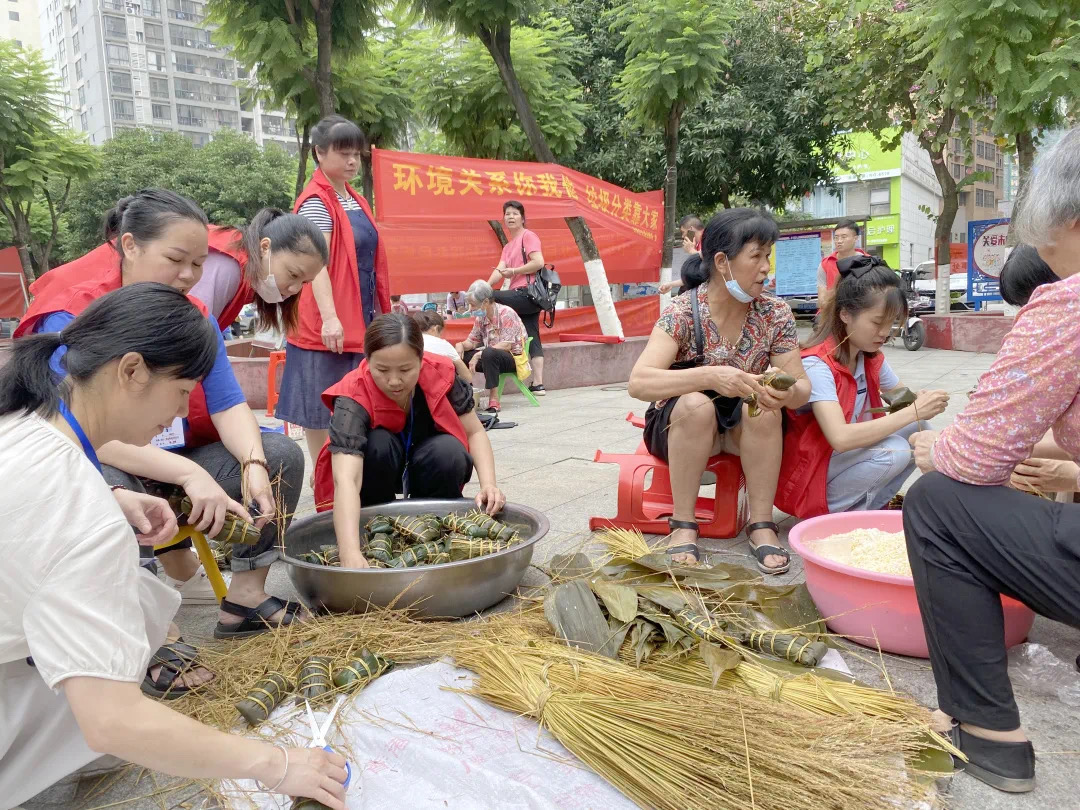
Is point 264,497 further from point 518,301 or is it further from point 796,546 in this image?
point 518,301

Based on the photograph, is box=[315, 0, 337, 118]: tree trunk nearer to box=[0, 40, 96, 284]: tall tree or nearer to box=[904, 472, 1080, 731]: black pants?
box=[904, 472, 1080, 731]: black pants

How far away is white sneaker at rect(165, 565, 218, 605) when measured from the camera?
8.58ft

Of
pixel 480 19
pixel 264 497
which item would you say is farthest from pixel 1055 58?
pixel 264 497

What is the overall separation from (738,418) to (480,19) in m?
6.82

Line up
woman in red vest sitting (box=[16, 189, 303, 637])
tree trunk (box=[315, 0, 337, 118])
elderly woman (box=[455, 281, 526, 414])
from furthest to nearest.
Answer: tree trunk (box=[315, 0, 337, 118])
elderly woman (box=[455, 281, 526, 414])
woman in red vest sitting (box=[16, 189, 303, 637])

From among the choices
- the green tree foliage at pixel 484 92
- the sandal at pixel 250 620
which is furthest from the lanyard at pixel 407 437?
the green tree foliage at pixel 484 92

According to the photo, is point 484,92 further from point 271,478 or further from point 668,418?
point 271,478

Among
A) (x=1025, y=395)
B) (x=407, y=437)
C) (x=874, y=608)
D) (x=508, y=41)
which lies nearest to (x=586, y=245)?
(x=508, y=41)

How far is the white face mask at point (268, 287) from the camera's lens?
2.62 meters

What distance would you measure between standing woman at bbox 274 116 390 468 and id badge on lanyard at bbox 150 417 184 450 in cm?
93

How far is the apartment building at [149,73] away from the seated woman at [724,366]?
186ft

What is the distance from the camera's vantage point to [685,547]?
2.71 meters

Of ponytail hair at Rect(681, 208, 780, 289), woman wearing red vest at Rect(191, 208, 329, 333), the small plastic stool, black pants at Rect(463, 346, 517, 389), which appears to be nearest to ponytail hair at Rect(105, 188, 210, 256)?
woman wearing red vest at Rect(191, 208, 329, 333)

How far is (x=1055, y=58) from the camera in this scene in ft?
18.1
